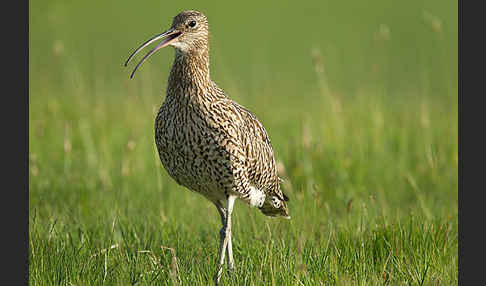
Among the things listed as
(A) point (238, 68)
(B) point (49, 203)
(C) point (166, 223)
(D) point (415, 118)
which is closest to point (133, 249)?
(C) point (166, 223)

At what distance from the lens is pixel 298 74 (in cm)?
1570

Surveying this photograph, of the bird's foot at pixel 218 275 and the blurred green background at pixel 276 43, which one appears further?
the blurred green background at pixel 276 43

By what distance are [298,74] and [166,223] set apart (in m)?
10.0

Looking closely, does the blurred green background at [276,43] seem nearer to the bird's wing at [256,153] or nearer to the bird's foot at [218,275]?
the bird's wing at [256,153]

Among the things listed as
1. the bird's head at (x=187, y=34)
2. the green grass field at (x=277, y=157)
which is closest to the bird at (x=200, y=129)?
the bird's head at (x=187, y=34)

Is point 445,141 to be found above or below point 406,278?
above

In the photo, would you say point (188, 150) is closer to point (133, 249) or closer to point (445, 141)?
point (133, 249)

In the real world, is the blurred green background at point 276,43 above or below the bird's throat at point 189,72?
above

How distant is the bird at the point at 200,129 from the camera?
5.05 meters

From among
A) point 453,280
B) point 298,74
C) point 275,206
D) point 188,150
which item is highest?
point 298,74

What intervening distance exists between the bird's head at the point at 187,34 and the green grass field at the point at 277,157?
75 centimetres

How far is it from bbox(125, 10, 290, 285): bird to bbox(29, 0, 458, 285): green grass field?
0.50 meters

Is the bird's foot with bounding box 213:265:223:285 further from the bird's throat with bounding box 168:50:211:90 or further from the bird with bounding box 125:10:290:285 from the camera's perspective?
the bird's throat with bounding box 168:50:211:90

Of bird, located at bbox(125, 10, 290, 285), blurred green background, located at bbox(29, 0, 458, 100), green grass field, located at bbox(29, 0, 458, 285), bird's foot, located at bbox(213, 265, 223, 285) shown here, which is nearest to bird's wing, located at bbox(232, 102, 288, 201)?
bird, located at bbox(125, 10, 290, 285)
